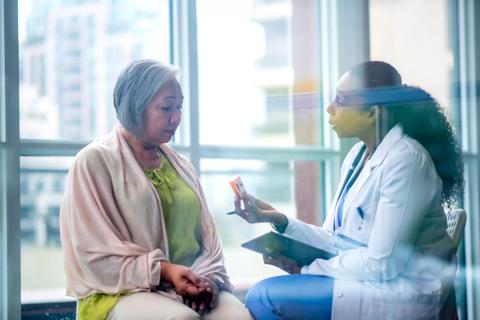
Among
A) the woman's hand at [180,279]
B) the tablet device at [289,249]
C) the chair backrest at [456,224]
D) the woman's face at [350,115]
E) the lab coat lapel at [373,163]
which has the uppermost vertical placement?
the woman's face at [350,115]

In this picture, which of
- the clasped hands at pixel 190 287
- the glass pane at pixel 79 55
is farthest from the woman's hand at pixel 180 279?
the glass pane at pixel 79 55

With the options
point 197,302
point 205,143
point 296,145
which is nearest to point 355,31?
point 296,145

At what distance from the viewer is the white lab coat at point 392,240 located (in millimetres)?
2332

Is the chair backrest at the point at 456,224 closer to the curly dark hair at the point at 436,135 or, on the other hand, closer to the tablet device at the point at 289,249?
the curly dark hair at the point at 436,135

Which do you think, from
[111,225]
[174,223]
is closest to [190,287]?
[174,223]

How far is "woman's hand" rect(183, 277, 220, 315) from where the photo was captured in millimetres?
2424

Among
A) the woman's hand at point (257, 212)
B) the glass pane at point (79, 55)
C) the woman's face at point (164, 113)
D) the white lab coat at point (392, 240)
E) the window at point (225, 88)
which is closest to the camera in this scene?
the white lab coat at point (392, 240)

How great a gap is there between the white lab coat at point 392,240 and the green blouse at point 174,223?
0.44 m

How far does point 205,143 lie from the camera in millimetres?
3047

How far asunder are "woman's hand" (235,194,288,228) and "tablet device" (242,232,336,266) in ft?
0.20

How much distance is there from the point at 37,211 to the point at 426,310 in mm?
1575

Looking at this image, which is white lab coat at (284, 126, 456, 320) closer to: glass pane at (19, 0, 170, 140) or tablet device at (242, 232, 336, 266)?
tablet device at (242, 232, 336, 266)

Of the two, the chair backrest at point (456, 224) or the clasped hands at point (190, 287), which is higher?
the chair backrest at point (456, 224)

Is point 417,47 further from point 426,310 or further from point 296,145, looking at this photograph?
point 426,310
